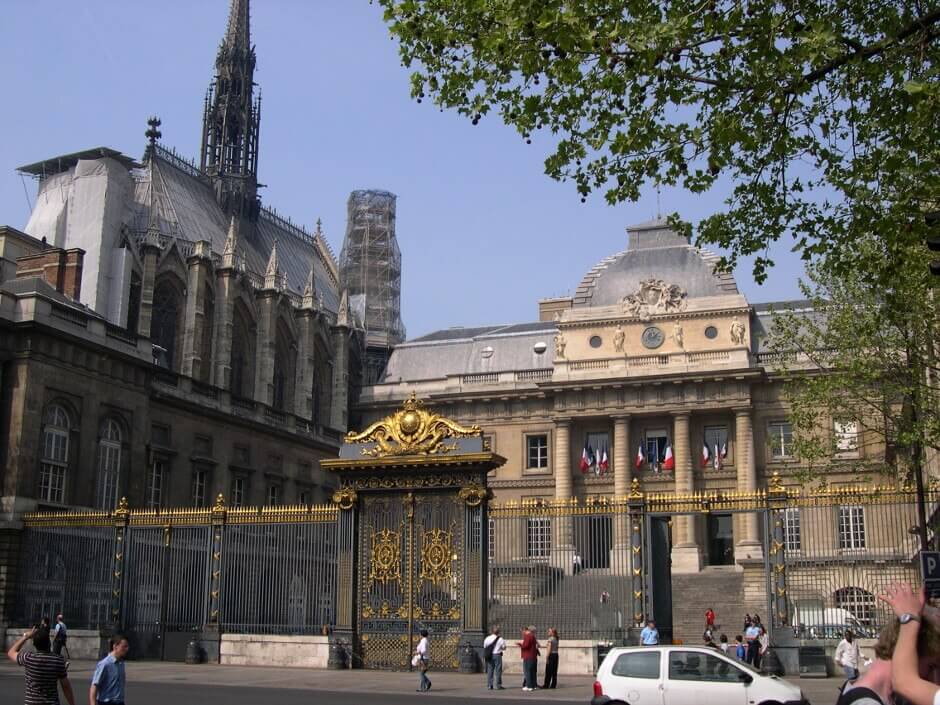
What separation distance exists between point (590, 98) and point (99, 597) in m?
18.7

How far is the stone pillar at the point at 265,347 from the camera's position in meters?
50.8

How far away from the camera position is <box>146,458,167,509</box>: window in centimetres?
3653

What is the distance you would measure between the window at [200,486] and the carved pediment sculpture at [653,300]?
67.6ft

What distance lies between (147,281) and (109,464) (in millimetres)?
12907

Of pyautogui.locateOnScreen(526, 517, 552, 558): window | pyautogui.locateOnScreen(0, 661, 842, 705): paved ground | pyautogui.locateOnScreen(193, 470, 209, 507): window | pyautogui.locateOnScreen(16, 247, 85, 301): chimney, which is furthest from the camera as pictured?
pyautogui.locateOnScreen(193, 470, 209, 507): window

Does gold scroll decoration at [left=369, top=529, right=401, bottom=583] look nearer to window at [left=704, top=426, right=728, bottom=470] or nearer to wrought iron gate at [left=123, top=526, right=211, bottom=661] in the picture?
wrought iron gate at [left=123, top=526, right=211, bottom=661]

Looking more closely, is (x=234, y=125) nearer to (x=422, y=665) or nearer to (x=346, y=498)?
(x=346, y=498)

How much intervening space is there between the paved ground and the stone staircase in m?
14.1

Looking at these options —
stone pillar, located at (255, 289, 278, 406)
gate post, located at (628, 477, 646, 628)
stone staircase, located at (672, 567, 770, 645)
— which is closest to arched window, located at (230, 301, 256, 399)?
stone pillar, located at (255, 289, 278, 406)

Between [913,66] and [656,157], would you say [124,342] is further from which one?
[913,66]

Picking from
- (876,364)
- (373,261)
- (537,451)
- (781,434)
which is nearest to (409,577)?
(876,364)

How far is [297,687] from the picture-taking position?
18.3 m

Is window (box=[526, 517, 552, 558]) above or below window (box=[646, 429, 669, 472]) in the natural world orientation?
below

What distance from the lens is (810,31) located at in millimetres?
10859
